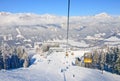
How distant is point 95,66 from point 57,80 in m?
71.8

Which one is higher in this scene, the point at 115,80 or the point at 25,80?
the point at 25,80

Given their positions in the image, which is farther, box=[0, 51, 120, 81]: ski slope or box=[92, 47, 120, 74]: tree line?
box=[92, 47, 120, 74]: tree line

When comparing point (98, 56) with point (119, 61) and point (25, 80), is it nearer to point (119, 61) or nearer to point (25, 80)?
point (119, 61)

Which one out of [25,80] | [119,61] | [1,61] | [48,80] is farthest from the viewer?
[1,61]

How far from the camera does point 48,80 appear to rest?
3750cm

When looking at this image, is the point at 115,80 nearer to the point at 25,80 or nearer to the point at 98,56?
the point at 25,80

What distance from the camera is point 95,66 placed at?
108m

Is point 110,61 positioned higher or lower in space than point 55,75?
lower

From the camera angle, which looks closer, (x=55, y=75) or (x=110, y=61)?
(x=55, y=75)

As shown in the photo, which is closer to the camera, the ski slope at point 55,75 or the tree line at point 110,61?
the ski slope at point 55,75

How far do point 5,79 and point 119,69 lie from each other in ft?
202

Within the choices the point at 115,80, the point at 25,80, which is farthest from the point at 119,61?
the point at 25,80

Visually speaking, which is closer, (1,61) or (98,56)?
(1,61)

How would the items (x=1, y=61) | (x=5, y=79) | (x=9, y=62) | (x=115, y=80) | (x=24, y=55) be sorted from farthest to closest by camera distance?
(x=24, y=55) < (x=9, y=62) < (x=1, y=61) < (x=115, y=80) < (x=5, y=79)
